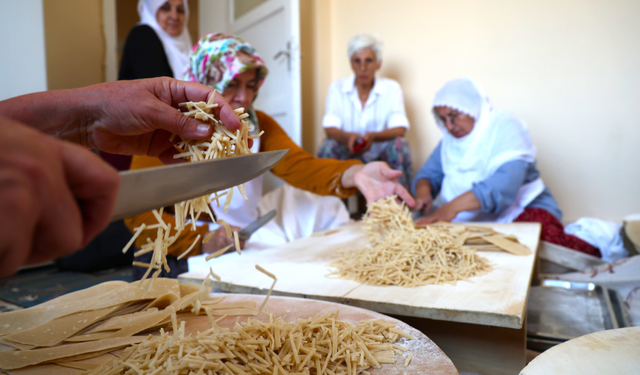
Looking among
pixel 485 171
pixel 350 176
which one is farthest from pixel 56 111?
pixel 485 171

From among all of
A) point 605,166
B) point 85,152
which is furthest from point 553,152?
point 85,152

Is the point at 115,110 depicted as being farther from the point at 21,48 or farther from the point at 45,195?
the point at 21,48

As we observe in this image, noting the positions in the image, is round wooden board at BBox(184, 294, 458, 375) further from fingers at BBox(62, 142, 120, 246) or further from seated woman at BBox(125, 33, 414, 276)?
seated woman at BBox(125, 33, 414, 276)

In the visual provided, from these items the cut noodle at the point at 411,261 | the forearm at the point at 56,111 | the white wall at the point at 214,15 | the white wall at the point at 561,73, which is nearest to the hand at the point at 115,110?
the forearm at the point at 56,111

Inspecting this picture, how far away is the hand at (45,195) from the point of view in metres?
0.29

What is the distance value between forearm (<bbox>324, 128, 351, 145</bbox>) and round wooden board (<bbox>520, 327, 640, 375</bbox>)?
308 cm

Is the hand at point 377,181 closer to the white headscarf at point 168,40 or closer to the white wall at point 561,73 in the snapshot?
the white headscarf at point 168,40

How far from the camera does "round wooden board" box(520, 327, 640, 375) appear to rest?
0.54 m

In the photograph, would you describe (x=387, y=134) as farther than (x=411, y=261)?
Yes

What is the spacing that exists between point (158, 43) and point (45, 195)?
257cm

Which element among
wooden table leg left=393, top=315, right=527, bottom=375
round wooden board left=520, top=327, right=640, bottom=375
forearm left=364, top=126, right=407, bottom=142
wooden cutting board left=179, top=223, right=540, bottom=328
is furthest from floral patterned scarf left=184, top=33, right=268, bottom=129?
forearm left=364, top=126, right=407, bottom=142

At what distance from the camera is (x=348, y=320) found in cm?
76

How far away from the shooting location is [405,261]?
1114 millimetres

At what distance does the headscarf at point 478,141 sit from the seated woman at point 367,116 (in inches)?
26.9
